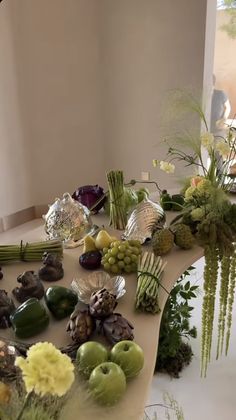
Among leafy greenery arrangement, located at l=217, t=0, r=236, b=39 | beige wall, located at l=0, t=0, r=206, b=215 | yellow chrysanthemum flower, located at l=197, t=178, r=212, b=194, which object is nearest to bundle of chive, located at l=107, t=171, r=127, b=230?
yellow chrysanthemum flower, located at l=197, t=178, r=212, b=194

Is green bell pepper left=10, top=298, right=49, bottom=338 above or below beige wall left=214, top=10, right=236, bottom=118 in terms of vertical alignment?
below

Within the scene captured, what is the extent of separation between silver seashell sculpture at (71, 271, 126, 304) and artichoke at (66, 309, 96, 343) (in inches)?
5.5

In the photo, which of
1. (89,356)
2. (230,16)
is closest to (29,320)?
(89,356)

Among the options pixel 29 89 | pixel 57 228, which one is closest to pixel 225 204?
pixel 57 228

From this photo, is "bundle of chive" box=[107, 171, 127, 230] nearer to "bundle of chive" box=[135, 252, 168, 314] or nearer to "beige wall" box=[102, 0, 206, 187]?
"bundle of chive" box=[135, 252, 168, 314]

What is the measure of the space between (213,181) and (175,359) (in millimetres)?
1019

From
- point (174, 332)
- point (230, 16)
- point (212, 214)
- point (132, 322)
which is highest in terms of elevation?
point (230, 16)

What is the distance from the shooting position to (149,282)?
3.64 feet

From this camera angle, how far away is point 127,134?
148 inches

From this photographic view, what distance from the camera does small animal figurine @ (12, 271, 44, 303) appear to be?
1.07 metres

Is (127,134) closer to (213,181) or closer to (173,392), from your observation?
(213,181)

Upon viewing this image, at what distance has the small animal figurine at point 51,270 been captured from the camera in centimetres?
120

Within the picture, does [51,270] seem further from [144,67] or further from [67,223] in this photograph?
[144,67]

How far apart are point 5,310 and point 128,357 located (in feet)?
1.24
